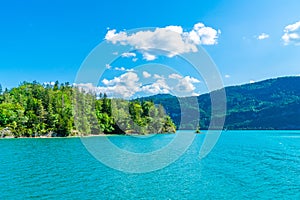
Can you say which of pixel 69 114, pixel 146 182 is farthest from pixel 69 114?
pixel 146 182

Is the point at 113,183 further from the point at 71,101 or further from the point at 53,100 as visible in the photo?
the point at 71,101

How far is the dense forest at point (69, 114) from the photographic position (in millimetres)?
103938

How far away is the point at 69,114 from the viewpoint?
377ft

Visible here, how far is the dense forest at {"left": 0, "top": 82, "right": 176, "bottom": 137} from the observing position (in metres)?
104

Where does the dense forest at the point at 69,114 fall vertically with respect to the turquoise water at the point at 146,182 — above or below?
above

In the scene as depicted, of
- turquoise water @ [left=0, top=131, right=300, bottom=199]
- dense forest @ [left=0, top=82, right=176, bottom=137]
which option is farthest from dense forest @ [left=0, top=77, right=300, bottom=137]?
turquoise water @ [left=0, top=131, right=300, bottom=199]

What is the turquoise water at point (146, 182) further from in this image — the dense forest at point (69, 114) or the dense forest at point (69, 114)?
the dense forest at point (69, 114)

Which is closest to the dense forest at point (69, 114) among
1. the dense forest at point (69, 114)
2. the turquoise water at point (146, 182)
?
the dense forest at point (69, 114)

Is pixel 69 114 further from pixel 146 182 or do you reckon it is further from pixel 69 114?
pixel 146 182

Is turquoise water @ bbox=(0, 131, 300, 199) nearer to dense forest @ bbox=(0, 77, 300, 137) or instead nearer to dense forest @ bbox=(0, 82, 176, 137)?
dense forest @ bbox=(0, 77, 300, 137)

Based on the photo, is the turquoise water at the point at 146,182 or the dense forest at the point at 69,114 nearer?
the turquoise water at the point at 146,182

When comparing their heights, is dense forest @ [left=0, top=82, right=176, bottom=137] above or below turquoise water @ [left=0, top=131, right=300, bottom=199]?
above

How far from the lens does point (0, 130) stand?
9644cm

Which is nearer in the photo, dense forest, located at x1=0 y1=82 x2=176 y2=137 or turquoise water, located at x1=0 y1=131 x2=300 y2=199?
turquoise water, located at x1=0 y1=131 x2=300 y2=199
